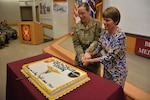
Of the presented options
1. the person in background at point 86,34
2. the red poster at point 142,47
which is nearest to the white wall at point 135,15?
the red poster at point 142,47

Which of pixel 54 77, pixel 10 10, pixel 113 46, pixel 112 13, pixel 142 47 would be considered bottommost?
pixel 142 47

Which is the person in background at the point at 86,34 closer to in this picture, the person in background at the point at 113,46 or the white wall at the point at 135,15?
the person in background at the point at 113,46

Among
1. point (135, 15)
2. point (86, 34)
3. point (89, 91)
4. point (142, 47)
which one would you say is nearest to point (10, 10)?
point (135, 15)

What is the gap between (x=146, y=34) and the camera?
307cm

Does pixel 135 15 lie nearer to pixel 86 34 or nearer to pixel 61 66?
pixel 86 34

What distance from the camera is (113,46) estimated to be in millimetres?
1183

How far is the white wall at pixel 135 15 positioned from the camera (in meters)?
2.98

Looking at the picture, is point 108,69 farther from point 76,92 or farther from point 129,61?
point 129,61

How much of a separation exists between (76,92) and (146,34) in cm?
273

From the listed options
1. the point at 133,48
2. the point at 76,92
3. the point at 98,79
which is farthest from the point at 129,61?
the point at 76,92

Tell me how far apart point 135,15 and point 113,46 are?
241 cm

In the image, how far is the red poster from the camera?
3.05 m

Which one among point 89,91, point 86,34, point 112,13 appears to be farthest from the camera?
point 86,34

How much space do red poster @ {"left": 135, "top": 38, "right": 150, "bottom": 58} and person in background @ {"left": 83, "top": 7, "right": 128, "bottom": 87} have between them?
2122mm
